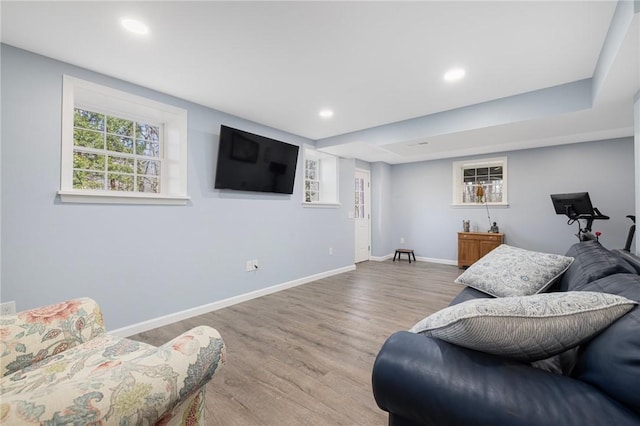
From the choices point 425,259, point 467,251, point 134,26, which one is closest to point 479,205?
point 467,251

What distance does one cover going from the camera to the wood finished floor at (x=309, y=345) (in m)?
1.56

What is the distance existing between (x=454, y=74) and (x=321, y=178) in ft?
9.95

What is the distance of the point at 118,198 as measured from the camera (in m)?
2.48

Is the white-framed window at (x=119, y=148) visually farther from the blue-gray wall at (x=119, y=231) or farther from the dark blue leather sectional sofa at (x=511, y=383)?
the dark blue leather sectional sofa at (x=511, y=383)

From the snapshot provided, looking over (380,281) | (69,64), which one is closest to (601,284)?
(380,281)

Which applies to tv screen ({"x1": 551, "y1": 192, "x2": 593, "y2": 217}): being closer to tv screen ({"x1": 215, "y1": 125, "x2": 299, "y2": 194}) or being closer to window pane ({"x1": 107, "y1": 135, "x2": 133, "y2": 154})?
tv screen ({"x1": 215, "y1": 125, "x2": 299, "y2": 194})

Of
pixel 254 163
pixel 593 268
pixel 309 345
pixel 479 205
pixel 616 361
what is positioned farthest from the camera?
pixel 479 205

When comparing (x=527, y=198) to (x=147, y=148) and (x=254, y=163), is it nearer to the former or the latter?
(x=254, y=163)

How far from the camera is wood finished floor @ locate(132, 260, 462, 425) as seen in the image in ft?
5.13

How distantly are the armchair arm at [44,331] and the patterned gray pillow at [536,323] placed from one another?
5.31ft

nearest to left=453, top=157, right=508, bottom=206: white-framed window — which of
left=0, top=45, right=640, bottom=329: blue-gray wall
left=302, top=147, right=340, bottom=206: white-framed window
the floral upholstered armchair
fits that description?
left=0, top=45, right=640, bottom=329: blue-gray wall

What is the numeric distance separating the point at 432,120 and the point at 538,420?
3389 millimetres

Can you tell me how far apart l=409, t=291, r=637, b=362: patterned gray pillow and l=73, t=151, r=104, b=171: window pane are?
3.14 meters

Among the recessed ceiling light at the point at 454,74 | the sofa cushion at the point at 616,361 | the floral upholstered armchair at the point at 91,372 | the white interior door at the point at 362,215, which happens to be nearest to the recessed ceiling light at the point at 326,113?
the recessed ceiling light at the point at 454,74
